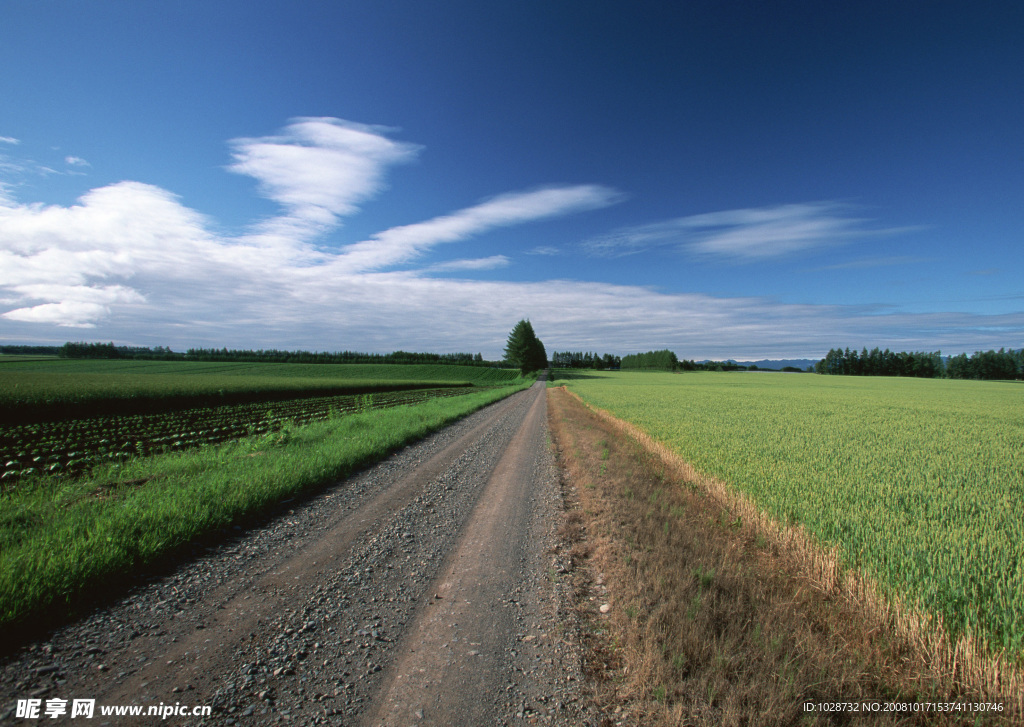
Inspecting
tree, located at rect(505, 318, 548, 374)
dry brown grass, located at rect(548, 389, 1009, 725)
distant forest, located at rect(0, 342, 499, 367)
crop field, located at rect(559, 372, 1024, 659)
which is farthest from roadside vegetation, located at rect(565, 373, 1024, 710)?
distant forest, located at rect(0, 342, 499, 367)

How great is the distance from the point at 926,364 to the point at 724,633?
171787mm

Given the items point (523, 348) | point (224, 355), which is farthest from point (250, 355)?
point (523, 348)

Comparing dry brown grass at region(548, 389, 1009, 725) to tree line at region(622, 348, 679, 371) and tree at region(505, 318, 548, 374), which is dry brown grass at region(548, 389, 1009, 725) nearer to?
tree at region(505, 318, 548, 374)

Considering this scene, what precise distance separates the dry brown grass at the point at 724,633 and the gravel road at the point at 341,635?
48cm

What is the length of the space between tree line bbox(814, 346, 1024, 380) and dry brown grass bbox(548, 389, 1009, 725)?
153644 millimetres

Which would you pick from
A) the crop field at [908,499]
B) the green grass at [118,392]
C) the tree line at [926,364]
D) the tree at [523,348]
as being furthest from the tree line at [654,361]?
the crop field at [908,499]

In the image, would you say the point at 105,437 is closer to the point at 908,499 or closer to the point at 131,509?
the point at 131,509

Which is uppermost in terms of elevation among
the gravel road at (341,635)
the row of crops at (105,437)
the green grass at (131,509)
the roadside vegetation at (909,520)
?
the roadside vegetation at (909,520)

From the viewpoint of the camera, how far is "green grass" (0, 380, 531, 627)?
4523mm

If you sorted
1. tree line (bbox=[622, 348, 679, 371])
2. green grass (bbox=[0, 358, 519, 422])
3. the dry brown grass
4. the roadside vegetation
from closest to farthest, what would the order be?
the dry brown grass
the roadside vegetation
green grass (bbox=[0, 358, 519, 422])
tree line (bbox=[622, 348, 679, 371])

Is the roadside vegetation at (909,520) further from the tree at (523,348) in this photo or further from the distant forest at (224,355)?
the distant forest at (224,355)

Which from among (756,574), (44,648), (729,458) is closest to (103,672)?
(44,648)

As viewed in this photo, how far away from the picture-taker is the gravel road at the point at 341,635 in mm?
3227

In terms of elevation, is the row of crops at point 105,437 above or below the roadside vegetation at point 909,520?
below
